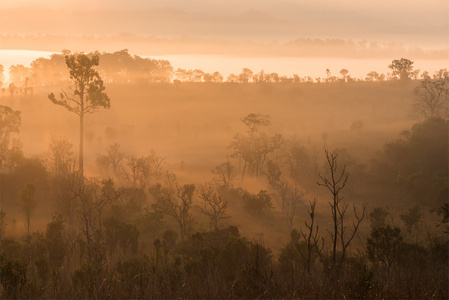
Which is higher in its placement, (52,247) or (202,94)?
(202,94)

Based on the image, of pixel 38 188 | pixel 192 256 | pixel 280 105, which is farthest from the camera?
pixel 280 105

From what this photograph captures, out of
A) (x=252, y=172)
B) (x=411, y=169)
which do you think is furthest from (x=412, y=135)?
(x=252, y=172)

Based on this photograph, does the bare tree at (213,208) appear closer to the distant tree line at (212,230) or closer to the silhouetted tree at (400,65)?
the distant tree line at (212,230)

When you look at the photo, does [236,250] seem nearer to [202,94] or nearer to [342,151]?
[342,151]

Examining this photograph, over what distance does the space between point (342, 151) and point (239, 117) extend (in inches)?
2485

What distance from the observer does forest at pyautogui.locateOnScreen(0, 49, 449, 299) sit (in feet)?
59.4

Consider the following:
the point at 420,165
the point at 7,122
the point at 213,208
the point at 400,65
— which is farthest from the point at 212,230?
the point at 400,65

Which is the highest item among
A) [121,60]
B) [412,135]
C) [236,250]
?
[121,60]

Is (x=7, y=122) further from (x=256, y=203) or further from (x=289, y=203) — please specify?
(x=289, y=203)

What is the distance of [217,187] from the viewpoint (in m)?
64.0

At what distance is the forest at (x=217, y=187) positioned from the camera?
18094 millimetres

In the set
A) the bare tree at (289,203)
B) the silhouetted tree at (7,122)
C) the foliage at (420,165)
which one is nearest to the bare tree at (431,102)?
the foliage at (420,165)

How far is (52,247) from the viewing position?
110 feet

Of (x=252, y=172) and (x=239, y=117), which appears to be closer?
(x=252, y=172)
